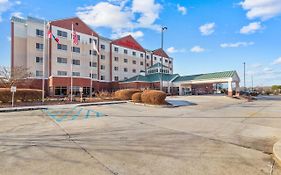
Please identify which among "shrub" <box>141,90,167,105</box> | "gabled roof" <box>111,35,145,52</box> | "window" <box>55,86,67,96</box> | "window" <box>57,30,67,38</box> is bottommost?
"shrub" <box>141,90,167,105</box>

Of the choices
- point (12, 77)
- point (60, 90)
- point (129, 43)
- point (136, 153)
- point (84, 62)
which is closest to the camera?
point (136, 153)

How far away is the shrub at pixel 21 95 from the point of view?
20031 mm

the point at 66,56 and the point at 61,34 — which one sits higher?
the point at 61,34

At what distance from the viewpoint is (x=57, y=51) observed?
41.0 meters

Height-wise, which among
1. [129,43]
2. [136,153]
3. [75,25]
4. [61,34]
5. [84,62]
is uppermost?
→ [75,25]

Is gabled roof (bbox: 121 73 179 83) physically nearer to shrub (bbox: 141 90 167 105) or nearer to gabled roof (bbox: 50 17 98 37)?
gabled roof (bbox: 50 17 98 37)

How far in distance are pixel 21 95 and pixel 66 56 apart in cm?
2327

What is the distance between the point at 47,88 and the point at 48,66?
5.10m

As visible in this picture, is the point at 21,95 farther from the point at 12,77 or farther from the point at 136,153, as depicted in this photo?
the point at 136,153

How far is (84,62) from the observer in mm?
46375

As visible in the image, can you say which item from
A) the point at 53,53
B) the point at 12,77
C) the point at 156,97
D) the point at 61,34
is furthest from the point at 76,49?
the point at 156,97

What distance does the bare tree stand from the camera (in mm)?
29070

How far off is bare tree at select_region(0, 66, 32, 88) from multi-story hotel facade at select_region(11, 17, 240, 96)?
3783 millimetres

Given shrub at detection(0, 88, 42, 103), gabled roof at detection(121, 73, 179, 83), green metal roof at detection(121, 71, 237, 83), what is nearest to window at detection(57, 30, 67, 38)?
gabled roof at detection(121, 73, 179, 83)
